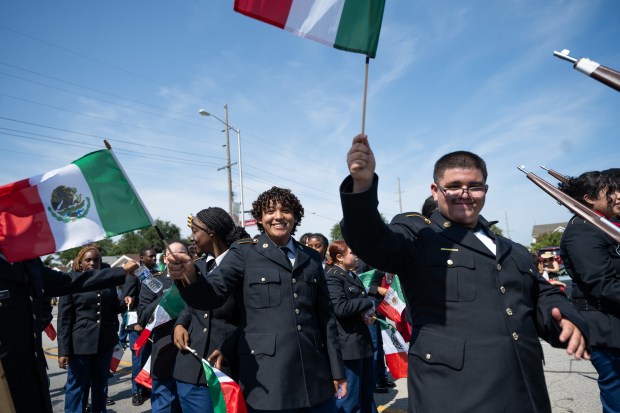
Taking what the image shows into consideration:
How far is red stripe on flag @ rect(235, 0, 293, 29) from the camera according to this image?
2361 millimetres

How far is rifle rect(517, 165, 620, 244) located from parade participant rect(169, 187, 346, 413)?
5.56 ft

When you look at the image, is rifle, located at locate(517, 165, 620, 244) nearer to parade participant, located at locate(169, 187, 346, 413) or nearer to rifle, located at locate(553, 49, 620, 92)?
rifle, located at locate(553, 49, 620, 92)

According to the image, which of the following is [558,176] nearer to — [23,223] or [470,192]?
[470,192]

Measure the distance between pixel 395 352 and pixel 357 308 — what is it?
1.15m

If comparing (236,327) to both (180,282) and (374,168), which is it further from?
(374,168)

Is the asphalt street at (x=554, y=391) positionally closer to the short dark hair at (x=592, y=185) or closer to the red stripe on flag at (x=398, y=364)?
the red stripe on flag at (x=398, y=364)

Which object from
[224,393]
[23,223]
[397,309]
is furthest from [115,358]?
[224,393]

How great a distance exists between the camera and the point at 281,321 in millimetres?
2949

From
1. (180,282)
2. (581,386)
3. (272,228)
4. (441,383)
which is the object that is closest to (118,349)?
(272,228)

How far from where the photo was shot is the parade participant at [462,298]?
182 centimetres

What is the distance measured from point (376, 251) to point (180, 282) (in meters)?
1.09

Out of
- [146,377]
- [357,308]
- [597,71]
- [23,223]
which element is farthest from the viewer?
[357,308]

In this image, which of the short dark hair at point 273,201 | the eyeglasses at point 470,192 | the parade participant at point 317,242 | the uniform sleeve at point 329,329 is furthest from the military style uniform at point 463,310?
the parade participant at point 317,242

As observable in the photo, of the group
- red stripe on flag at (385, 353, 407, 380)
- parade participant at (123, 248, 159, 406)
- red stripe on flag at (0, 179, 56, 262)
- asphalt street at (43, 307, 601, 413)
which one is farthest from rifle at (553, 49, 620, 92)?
parade participant at (123, 248, 159, 406)
